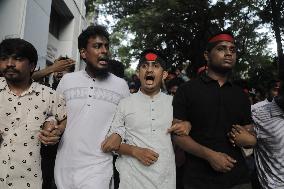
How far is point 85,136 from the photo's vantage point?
3270 millimetres

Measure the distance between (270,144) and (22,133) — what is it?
6.95ft

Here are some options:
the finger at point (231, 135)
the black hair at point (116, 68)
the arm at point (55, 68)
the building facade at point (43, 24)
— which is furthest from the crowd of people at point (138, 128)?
the building facade at point (43, 24)

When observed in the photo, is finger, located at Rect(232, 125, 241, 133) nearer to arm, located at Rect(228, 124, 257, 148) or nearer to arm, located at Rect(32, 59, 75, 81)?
arm, located at Rect(228, 124, 257, 148)

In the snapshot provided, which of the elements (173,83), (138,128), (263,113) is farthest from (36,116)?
(173,83)

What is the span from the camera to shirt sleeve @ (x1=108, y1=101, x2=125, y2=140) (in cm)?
317

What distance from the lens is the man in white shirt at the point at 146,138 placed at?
3.02m

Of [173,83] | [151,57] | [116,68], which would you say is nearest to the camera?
[151,57]

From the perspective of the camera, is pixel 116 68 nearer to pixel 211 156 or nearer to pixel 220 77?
pixel 220 77

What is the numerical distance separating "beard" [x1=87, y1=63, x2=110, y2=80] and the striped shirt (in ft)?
4.86

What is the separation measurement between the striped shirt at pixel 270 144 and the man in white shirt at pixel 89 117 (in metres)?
1.33

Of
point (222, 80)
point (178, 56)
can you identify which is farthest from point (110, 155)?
point (178, 56)

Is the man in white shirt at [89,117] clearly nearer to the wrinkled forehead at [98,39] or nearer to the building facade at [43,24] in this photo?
the wrinkled forehead at [98,39]

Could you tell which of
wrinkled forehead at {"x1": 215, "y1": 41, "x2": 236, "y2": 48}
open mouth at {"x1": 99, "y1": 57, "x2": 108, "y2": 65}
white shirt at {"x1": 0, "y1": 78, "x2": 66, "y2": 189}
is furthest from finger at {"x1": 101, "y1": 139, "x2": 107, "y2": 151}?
wrinkled forehead at {"x1": 215, "y1": 41, "x2": 236, "y2": 48}

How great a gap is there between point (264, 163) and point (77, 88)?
1874mm
